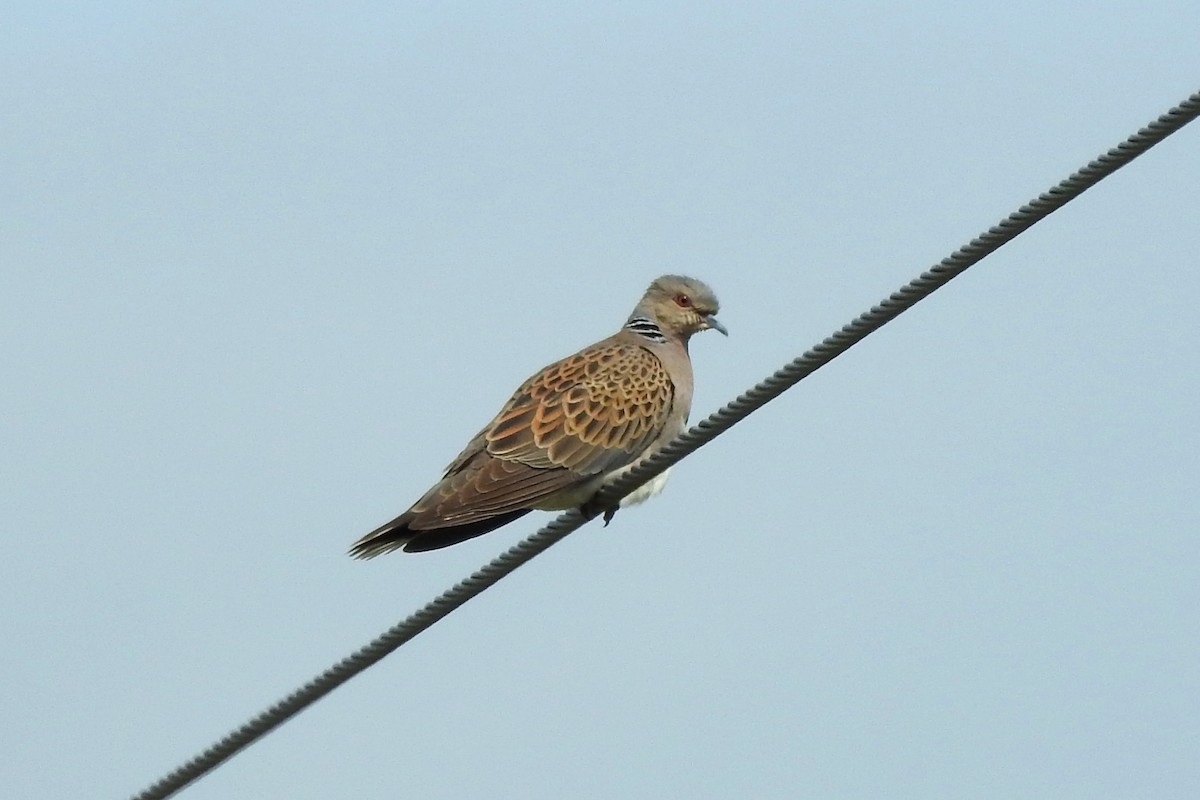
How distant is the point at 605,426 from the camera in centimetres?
927

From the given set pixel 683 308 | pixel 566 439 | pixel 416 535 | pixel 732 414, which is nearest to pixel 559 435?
pixel 566 439

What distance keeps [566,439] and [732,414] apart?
2679mm

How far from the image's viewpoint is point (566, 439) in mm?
9164

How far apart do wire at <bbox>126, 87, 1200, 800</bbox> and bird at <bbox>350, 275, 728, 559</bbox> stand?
1.50 metres

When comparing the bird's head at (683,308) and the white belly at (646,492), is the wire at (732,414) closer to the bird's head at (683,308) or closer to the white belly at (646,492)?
the white belly at (646,492)

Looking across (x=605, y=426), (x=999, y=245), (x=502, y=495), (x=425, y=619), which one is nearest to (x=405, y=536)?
(x=502, y=495)

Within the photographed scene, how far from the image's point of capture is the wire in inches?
228

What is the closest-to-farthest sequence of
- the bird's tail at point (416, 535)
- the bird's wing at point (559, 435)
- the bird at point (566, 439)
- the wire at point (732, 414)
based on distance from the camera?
the wire at point (732, 414) < the bird's tail at point (416, 535) < the bird at point (566, 439) < the bird's wing at point (559, 435)

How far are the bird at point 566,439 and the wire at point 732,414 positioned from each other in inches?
59.0

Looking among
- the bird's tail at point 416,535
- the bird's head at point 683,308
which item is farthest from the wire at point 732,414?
the bird's head at point 683,308

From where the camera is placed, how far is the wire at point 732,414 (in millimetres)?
5801

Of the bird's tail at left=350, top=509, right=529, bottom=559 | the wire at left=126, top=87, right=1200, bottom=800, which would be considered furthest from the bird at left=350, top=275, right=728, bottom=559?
the wire at left=126, top=87, right=1200, bottom=800

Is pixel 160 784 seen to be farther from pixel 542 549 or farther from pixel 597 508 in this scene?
pixel 597 508

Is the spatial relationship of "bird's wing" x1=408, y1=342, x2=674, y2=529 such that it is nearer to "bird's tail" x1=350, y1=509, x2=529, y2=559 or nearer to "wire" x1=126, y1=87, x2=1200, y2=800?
"bird's tail" x1=350, y1=509, x2=529, y2=559
